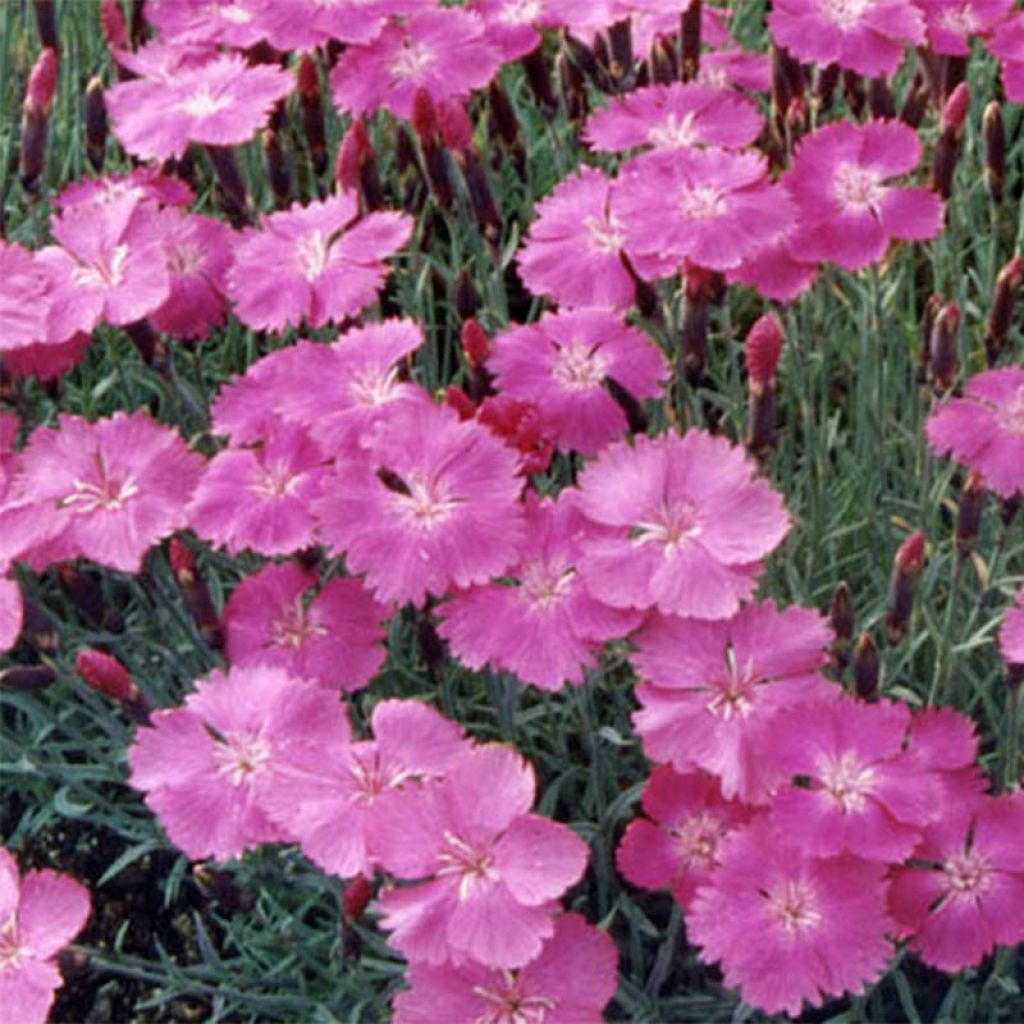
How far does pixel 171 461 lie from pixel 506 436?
0.28m

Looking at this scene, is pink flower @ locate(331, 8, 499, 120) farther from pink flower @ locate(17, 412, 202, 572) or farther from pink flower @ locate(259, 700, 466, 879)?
pink flower @ locate(259, 700, 466, 879)

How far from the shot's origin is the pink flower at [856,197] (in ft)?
5.65

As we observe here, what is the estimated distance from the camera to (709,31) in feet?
7.02

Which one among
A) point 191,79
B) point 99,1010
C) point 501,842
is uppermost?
point 191,79

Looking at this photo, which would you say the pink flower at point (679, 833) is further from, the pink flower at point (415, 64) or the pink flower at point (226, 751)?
the pink flower at point (415, 64)

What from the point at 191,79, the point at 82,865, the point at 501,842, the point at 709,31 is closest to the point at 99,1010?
the point at 82,865

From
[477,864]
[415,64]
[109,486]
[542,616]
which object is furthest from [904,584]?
[415,64]

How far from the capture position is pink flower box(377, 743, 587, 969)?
1348 millimetres

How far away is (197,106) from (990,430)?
0.84 meters

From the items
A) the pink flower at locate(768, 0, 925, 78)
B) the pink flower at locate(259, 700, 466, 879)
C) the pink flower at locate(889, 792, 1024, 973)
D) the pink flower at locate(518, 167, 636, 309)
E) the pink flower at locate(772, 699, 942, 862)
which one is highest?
the pink flower at locate(768, 0, 925, 78)

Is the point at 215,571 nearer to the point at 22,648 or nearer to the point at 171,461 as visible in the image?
the point at 22,648

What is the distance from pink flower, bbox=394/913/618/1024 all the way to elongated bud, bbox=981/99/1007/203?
3.07ft

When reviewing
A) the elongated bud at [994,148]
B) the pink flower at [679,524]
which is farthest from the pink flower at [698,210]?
the elongated bud at [994,148]

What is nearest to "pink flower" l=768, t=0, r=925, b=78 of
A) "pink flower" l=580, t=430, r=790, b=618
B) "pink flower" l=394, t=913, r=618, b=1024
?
"pink flower" l=580, t=430, r=790, b=618
